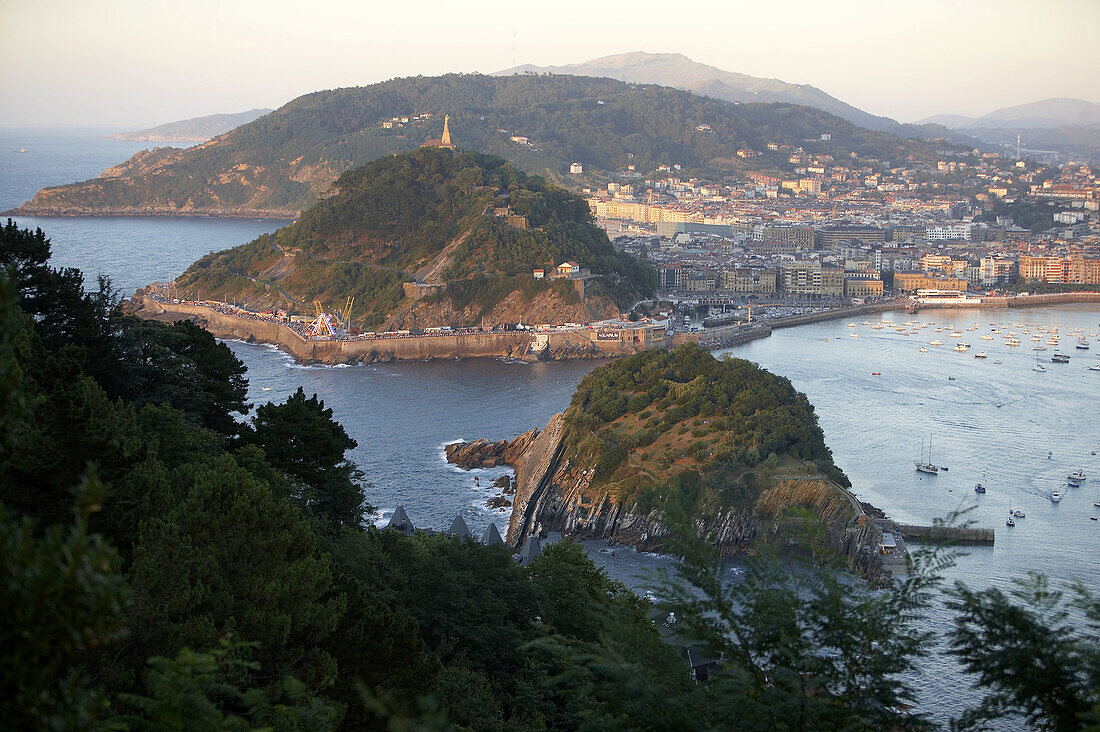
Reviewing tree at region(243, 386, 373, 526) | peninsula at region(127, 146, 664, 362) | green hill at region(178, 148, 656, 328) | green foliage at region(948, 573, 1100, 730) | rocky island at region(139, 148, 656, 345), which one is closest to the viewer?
green foliage at region(948, 573, 1100, 730)

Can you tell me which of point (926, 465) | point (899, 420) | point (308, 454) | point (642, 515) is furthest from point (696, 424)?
point (308, 454)

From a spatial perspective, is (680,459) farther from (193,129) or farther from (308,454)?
(193,129)

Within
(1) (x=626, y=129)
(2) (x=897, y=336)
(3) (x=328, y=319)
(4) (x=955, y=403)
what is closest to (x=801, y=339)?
(2) (x=897, y=336)

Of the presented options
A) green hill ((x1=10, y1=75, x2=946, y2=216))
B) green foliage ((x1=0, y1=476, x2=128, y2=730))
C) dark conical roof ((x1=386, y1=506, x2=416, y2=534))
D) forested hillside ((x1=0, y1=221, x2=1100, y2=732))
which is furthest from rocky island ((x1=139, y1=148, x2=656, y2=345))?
green foliage ((x1=0, y1=476, x2=128, y2=730))

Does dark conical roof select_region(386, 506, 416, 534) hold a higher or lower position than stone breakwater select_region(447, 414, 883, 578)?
higher

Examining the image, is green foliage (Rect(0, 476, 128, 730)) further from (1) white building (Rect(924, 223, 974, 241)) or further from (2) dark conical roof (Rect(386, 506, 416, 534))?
(1) white building (Rect(924, 223, 974, 241))

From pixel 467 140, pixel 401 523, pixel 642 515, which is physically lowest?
pixel 642 515
